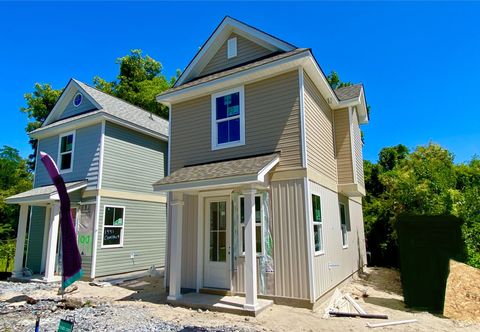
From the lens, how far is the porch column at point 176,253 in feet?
26.2

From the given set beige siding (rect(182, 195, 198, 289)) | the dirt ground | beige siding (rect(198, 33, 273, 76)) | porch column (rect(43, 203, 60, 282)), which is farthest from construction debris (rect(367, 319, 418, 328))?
porch column (rect(43, 203, 60, 282))

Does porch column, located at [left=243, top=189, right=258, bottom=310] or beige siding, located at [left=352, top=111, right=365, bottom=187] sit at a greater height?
beige siding, located at [left=352, top=111, right=365, bottom=187]

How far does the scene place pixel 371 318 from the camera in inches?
268

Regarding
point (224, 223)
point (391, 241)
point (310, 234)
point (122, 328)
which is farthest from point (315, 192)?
point (391, 241)

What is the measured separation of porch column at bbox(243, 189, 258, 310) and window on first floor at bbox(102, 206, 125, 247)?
7209mm

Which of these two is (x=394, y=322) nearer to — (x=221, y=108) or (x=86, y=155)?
(x=221, y=108)

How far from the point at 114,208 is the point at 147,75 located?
70.2 ft

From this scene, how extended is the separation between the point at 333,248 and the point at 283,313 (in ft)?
10.4

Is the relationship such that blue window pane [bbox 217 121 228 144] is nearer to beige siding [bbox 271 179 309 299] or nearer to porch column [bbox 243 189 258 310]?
beige siding [bbox 271 179 309 299]

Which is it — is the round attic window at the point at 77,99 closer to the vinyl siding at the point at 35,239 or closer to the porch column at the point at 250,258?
the vinyl siding at the point at 35,239

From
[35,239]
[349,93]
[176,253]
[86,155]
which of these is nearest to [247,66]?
[349,93]

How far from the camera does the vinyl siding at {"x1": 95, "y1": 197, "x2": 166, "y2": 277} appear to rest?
38.8ft

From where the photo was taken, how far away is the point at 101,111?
1229cm

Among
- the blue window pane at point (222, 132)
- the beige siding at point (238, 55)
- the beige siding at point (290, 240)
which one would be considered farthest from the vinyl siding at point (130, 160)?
the beige siding at point (290, 240)
